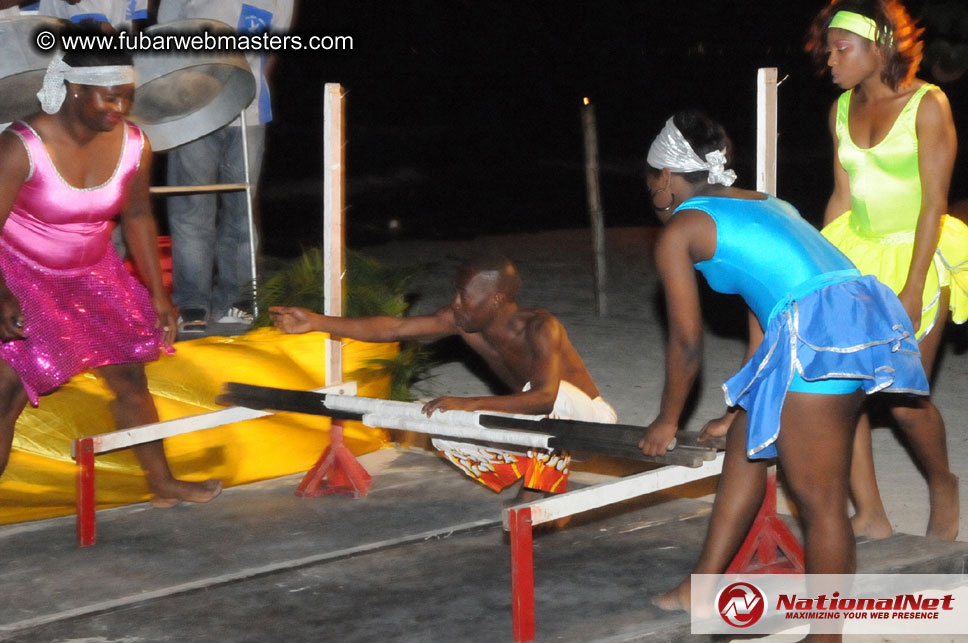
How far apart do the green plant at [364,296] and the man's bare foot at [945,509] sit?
2.48 metres

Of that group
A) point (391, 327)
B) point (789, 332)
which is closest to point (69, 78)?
point (391, 327)

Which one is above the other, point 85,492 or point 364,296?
point 364,296

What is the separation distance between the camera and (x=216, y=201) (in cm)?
727

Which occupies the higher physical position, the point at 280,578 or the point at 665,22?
the point at 665,22

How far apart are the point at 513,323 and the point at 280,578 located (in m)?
1.27

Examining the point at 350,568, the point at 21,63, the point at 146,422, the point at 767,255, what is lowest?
the point at 350,568

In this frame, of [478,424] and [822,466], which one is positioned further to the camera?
[478,424]

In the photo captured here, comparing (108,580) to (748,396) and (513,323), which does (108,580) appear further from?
(748,396)

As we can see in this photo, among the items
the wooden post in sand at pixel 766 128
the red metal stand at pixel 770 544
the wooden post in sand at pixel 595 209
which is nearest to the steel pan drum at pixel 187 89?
the wooden post in sand at pixel 766 128

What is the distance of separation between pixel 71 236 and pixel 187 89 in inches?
77.1

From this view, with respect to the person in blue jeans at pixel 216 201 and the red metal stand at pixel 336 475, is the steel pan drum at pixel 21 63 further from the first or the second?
the red metal stand at pixel 336 475

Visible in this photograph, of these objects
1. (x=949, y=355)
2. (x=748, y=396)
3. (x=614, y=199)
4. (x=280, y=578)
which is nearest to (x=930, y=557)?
(x=748, y=396)

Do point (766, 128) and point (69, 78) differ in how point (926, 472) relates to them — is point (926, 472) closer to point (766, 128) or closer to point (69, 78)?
point (766, 128)

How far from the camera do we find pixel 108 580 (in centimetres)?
433
